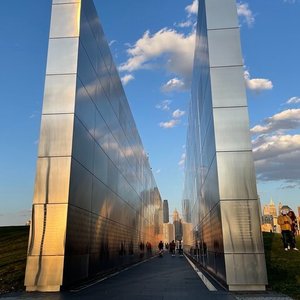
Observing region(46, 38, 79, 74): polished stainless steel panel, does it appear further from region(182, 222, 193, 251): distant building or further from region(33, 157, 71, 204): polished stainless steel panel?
region(182, 222, 193, 251): distant building

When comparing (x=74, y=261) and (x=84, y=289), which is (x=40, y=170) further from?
(x=84, y=289)

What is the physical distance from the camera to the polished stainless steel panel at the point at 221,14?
1261 cm

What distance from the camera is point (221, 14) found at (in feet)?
41.6

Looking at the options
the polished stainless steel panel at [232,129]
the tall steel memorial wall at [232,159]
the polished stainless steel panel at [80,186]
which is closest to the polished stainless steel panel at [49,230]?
the polished stainless steel panel at [80,186]

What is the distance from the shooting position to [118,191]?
2058cm

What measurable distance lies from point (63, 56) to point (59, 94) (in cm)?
143

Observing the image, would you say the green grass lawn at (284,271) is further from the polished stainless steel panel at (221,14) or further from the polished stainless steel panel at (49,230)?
the polished stainless steel panel at (221,14)

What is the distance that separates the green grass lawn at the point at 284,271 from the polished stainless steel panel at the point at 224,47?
7.05m

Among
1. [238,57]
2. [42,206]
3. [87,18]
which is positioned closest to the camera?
[42,206]

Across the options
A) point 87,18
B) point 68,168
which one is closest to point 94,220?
point 68,168

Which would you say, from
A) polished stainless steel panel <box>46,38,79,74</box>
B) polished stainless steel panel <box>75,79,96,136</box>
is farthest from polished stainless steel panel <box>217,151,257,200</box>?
polished stainless steel panel <box>46,38,79,74</box>

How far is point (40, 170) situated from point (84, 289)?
390cm

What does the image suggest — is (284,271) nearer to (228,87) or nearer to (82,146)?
(228,87)

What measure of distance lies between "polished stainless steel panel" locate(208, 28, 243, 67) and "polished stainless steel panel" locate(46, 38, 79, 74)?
469cm
